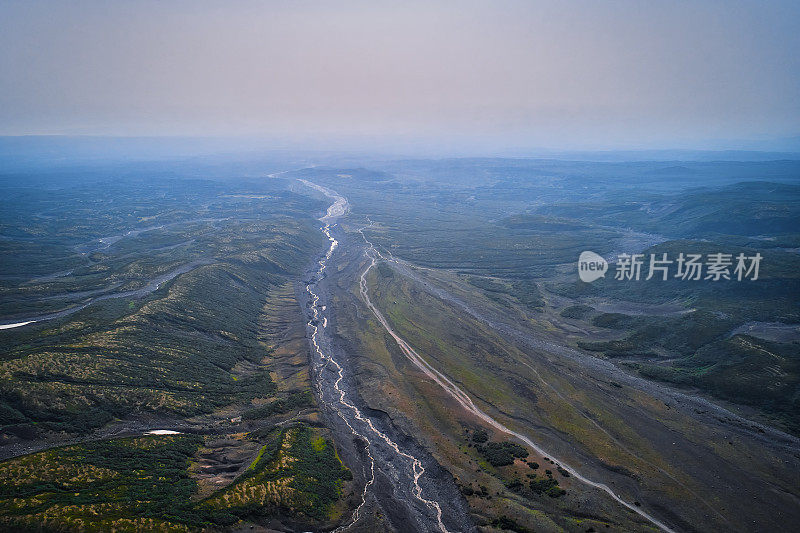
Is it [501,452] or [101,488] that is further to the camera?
[501,452]

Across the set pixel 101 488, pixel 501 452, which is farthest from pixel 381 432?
pixel 101 488

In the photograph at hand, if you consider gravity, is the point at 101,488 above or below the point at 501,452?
above

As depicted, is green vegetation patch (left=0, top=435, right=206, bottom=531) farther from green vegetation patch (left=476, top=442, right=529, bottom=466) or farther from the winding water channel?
green vegetation patch (left=476, top=442, right=529, bottom=466)

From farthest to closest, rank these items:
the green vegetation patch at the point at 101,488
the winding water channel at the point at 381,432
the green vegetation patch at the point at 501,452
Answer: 1. the green vegetation patch at the point at 501,452
2. the winding water channel at the point at 381,432
3. the green vegetation patch at the point at 101,488

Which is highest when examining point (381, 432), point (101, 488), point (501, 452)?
point (101, 488)

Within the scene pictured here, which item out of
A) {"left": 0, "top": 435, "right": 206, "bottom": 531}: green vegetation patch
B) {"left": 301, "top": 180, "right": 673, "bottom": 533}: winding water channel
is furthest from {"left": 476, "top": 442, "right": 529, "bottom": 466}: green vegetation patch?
{"left": 0, "top": 435, "right": 206, "bottom": 531}: green vegetation patch

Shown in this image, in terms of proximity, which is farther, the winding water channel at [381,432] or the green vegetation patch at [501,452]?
the green vegetation patch at [501,452]

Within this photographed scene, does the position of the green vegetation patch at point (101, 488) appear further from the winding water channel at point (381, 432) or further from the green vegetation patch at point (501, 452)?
the green vegetation patch at point (501, 452)

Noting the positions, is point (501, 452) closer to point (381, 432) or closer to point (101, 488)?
point (381, 432)

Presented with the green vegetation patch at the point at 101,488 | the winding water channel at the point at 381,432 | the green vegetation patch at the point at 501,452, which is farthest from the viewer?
the green vegetation patch at the point at 501,452

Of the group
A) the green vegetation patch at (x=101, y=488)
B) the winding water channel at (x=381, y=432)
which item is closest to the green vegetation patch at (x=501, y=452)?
the winding water channel at (x=381, y=432)

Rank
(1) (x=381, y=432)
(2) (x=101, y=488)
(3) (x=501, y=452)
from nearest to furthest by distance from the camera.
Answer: (2) (x=101, y=488), (3) (x=501, y=452), (1) (x=381, y=432)
